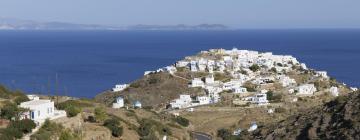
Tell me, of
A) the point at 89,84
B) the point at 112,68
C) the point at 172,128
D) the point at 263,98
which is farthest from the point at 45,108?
the point at 112,68

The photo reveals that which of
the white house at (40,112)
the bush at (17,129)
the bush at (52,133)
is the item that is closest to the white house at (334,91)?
the white house at (40,112)

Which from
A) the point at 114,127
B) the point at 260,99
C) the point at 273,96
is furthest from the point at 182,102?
the point at 114,127

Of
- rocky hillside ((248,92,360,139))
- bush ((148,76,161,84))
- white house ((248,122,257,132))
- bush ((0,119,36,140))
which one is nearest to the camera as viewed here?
bush ((0,119,36,140))

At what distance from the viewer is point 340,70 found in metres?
119

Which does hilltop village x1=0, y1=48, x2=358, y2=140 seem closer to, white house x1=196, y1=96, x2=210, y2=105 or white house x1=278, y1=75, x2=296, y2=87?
white house x1=196, y1=96, x2=210, y2=105

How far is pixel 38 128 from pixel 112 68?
316 feet

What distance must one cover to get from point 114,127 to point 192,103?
35.0m

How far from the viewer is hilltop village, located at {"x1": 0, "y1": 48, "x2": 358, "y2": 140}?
29797 mm

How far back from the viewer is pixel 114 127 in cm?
3325

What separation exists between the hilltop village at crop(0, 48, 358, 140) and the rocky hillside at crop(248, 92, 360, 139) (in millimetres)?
891

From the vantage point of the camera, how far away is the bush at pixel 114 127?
3284 centimetres

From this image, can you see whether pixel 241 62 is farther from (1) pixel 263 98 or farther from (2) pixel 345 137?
(2) pixel 345 137

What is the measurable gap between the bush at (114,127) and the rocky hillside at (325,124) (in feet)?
40.4

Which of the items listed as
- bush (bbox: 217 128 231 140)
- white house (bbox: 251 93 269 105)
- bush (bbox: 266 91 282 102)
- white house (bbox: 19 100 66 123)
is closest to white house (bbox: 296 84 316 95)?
bush (bbox: 266 91 282 102)
